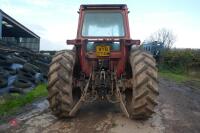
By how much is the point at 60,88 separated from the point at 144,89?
175 centimetres

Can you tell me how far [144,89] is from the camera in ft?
24.7

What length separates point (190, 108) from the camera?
10.2 metres

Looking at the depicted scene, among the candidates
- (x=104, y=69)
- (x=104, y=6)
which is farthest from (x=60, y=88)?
(x=104, y=6)

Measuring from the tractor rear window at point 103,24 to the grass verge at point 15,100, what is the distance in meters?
2.74

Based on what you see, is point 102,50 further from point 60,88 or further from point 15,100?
point 15,100

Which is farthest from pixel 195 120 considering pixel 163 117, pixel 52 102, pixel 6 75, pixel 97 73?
pixel 6 75

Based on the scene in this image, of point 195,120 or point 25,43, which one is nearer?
point 195,120

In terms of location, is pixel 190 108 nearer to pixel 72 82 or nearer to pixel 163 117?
pixel 163 117

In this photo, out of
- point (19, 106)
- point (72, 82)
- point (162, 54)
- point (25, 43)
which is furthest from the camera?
point (25, 43)

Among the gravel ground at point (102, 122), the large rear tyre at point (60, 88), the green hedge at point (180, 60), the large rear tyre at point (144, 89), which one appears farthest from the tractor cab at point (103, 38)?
the green hedge at point (180, 60)

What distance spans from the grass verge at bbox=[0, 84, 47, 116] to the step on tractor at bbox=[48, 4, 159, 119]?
1.84 meters

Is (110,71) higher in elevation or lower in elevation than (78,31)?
lower

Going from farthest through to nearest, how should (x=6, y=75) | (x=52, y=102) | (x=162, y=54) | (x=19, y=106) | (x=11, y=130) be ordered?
(x=162, y=54) → (x=6, y=75) → (x=19, y=106) → (x=52, y=102) → (x=11, y=130)

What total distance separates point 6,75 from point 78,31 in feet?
13.4
